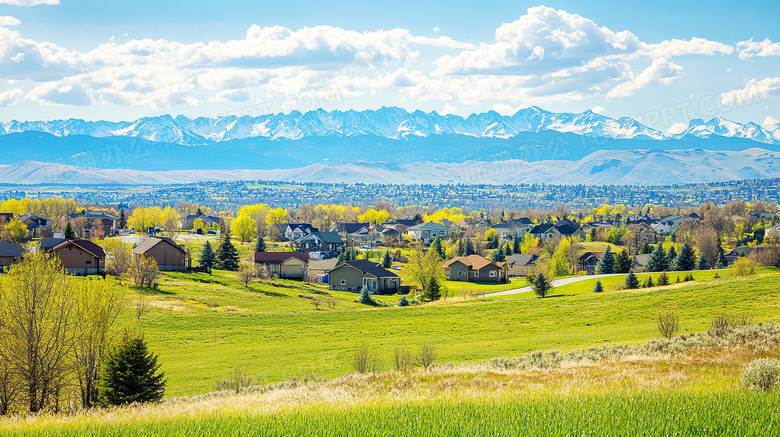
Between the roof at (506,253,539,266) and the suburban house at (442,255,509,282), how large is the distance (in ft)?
40.4

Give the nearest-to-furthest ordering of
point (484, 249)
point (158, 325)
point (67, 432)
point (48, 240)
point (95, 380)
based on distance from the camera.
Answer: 1. point (67, 432)
2. point (95, 380)
3. point (158, 325)
4. point (48, 240)
5. point (484, 249)

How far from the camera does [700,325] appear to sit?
38.1m

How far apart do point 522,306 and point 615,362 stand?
120ft

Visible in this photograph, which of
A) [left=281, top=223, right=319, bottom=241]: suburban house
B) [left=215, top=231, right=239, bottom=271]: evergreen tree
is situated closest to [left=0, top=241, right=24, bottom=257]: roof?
[left=215, top=231, right=239, bottom=271]: evergreen tree

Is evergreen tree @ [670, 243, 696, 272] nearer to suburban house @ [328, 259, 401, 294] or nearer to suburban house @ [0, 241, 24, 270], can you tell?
suburban house @ [328, 259, 401, 294]

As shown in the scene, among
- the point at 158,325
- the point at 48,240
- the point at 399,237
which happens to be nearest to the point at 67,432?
the point at 158,325

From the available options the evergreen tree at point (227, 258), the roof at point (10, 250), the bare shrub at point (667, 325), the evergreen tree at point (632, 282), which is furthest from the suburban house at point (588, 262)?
the roof at point (10, 250)

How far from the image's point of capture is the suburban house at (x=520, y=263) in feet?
382

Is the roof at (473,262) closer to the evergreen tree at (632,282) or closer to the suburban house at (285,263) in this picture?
the suburban house at (285,263)

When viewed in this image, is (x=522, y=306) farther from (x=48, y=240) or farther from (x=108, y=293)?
(x=48, y=240)

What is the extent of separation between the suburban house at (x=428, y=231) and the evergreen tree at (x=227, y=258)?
81.1 meters

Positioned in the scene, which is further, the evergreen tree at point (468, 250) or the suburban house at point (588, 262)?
the evergreen tree at point (468, 250)

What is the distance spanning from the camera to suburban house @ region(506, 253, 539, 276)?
11656 cm

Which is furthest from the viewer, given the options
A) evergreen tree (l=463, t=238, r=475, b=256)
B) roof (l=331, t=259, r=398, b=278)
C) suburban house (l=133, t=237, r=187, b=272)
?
evergreen tree (l=463, t=238, r=475, b=256)
